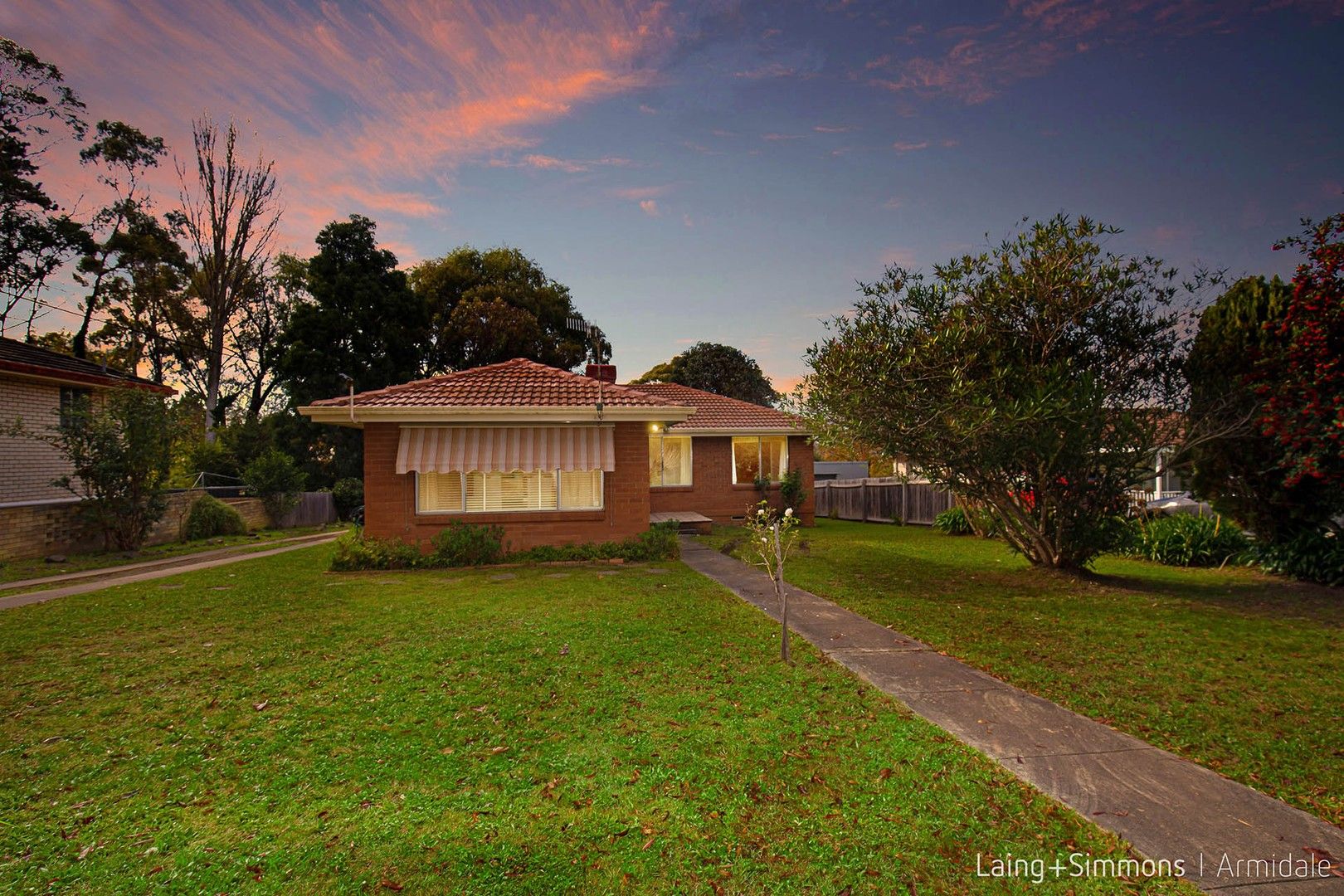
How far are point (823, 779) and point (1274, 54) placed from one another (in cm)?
1320

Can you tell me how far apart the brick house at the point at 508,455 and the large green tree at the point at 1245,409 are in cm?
835

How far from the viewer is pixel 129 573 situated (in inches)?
464

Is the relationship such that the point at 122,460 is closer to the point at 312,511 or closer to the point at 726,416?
the point at 312,511

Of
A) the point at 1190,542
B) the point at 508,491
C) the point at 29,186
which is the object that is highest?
the point at 29,186

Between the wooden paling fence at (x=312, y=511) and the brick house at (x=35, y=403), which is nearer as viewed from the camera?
the brick house at (x=35, y=403)

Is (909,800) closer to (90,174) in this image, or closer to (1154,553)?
(1154,553)

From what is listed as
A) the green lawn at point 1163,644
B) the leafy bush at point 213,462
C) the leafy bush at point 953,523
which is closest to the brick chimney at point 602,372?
the green lawn at point 1163,644

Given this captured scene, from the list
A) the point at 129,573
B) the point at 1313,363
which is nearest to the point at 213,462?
the point at 129,573

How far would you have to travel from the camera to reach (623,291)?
68.6 feet

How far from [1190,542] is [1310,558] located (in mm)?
2222

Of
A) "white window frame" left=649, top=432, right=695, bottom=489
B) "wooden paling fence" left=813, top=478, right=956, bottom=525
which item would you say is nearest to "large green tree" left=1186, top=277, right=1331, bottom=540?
"wooden paling fence" left=813, top=478, right=956, bottom=525

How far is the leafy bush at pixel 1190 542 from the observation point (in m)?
10.6

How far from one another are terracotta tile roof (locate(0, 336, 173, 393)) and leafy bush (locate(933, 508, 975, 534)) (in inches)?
932

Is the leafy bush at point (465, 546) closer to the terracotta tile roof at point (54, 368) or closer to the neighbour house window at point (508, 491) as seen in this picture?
the neighbour house window at point (508, 491)
